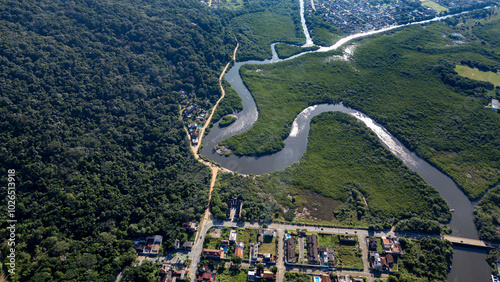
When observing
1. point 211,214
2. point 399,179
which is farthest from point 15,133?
point 399,179

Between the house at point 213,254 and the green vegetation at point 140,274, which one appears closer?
the green vegetation at point 140,274

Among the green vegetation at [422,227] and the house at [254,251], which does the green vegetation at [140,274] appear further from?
the green vegetation at [422,227]

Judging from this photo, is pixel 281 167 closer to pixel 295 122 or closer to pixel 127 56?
pixel 295 122

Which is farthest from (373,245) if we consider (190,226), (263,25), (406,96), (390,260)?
(263,25)

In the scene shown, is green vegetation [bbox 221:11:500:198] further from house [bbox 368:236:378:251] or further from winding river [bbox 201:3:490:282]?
house [bbox 368:236:378:251]

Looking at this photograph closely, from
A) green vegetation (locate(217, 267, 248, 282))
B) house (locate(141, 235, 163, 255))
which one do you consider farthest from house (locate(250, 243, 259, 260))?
house (locate(141, 235, 163, 255))

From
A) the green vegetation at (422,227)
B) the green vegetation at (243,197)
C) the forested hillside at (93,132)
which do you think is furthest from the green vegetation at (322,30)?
the green vegetation at (422,227)
